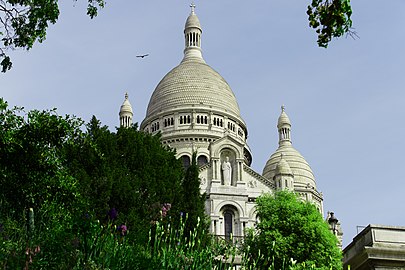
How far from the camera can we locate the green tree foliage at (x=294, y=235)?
36375mm

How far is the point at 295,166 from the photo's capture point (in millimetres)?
83750

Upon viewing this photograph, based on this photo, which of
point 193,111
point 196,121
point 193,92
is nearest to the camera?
point 196,121

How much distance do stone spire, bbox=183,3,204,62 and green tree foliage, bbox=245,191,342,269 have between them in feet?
198

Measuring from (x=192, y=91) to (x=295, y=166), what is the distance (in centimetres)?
1446

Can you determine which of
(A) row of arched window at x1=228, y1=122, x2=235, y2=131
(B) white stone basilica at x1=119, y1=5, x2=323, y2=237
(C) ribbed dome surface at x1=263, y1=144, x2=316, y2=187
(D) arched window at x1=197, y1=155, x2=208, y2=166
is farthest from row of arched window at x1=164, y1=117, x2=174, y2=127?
(C) ribbed dome surface at x1=263, y1=144, x2=316, y2=187

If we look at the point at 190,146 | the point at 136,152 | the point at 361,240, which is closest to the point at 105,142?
the point at 136,152

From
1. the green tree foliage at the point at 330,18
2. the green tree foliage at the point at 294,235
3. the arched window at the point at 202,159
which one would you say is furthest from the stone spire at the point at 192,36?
the green tree foliage at the point at 330,18

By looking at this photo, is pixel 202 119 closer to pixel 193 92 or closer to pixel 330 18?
pixel 193 92

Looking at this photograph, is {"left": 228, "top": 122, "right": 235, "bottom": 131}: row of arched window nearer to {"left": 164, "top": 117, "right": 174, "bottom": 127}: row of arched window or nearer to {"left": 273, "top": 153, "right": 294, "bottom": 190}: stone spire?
{"left": 164, "top": 117, "right": 174, "bottom": 127}: row of arched window

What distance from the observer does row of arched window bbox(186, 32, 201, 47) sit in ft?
328

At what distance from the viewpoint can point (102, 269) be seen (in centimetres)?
1583

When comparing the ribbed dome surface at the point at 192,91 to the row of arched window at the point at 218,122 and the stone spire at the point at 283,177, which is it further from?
the stone spire at the point at 283,177

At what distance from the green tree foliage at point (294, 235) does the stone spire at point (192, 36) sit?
60486 mm

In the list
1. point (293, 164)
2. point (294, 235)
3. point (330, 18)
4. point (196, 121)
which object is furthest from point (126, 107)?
point (330, 18)
